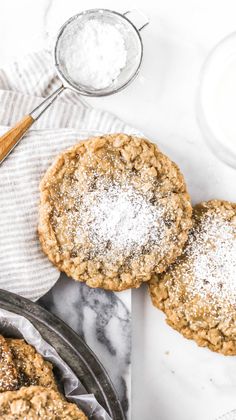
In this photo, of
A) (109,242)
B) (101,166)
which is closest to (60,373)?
(109,242)

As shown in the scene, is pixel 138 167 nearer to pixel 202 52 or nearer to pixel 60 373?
pixel 202 52

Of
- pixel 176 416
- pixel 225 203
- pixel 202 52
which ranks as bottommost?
pixel 176 416

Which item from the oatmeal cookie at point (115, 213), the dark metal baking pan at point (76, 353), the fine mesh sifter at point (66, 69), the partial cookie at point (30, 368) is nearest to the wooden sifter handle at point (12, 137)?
the fine mesh sifter at point (66, 69)

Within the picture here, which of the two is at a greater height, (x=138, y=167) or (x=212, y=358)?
(x=138, y=167)

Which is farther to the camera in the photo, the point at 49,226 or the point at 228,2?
the point at 228,2

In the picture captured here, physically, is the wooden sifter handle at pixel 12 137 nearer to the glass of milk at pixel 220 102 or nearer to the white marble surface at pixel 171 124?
the white marble surface at pixel 171 124

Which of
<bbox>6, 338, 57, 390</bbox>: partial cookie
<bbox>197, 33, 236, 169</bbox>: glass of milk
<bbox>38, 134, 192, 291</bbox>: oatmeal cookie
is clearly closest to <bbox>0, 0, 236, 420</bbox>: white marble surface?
<bbox>197, 33, 236, 169</bbox>: glass of milk
